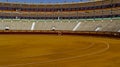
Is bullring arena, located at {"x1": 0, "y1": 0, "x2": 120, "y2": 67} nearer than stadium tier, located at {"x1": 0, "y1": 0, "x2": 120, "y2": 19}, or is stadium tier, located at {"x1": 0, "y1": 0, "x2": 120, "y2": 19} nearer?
bullring arena, located at {"x1": 0, "y1": 0, "x2": 120, "y2": 67}

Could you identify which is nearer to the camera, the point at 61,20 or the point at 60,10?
the point at 61,20

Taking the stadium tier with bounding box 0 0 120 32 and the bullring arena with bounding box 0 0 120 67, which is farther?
the stadium tier with bounding box 0 0 120 32

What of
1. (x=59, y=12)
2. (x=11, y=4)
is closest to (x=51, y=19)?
(x=59, y=12)

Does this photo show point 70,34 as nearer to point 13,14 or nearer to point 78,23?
point 78,23

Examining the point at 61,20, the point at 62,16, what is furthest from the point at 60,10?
the point at 61,20

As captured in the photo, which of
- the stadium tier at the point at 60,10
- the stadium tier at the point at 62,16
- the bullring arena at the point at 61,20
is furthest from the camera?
the stadium tier at the point at 60,10

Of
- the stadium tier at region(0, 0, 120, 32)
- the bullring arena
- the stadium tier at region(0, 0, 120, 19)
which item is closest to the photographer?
the bullring arena

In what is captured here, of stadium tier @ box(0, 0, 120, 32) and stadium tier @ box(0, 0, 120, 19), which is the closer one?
stadium tier @ box(0, 0, 120, 32)

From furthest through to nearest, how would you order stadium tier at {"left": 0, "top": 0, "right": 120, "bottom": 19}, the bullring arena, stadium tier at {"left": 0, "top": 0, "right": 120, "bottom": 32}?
stadium tier at {"left": 0, "top": 0, "right": 120, "bottom": 19} → stadium tier at {"left": 0, "top": 0, "right": 120, "bottom": 32} → the bullring arena

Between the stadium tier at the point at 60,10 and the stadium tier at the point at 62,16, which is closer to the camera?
the stadium tier at the point at 62,16

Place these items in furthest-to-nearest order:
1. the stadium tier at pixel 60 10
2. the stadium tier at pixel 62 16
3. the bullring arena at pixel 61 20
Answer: the stadium tier at pixel 60 10 < the stadium tier at pixel 62 16 < the bullring arena at pixel 61 20

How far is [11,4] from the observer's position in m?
58.9

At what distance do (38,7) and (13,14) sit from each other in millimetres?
7970

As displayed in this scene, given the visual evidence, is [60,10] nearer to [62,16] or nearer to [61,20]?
[62,16]
